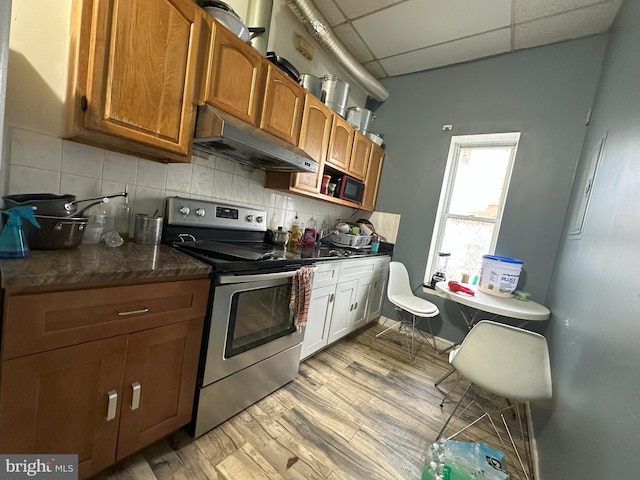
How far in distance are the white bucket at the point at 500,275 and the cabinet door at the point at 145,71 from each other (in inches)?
96.2

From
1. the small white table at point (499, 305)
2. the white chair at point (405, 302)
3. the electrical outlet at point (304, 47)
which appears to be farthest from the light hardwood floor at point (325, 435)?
the electrical outlet at point (304, 47)

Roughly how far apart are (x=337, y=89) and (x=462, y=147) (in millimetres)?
1531

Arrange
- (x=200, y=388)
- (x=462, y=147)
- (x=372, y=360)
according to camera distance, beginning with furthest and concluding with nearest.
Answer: (x=462, y=147) < (x=372, y=360) < (x=200, y=388)

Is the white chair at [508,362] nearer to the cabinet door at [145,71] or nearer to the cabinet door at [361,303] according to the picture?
the cabinet door at [361,303]

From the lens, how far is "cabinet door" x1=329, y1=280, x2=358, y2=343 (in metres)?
2.28

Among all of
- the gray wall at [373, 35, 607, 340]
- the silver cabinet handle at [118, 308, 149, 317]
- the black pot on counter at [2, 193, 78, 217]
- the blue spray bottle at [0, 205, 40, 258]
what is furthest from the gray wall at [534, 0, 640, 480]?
the black pot on counter at [2, 193, 78, 217]

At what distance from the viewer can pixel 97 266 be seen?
3.05 ft

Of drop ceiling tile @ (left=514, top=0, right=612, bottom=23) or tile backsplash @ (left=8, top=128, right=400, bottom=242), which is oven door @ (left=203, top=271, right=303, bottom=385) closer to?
tile backsplash @ (left=8, top=128, right=400, bottom=242)

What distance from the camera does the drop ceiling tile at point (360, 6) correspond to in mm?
2078

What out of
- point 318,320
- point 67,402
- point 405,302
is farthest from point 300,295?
point 405,302

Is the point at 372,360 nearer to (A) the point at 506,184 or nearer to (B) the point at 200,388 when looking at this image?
(B) the point at 200,388

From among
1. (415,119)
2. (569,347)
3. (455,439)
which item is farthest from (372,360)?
(415,119)

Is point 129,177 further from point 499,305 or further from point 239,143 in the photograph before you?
point 499,305

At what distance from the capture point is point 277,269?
1529mm
